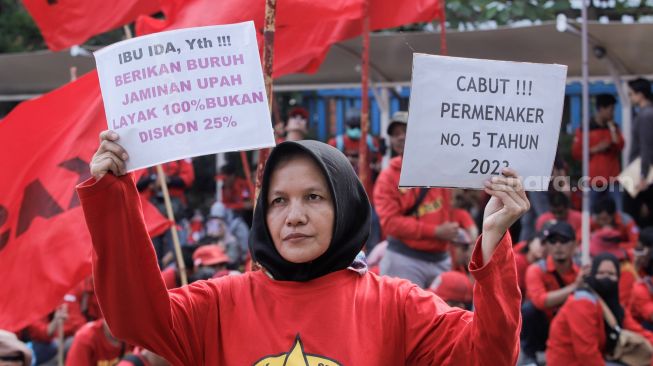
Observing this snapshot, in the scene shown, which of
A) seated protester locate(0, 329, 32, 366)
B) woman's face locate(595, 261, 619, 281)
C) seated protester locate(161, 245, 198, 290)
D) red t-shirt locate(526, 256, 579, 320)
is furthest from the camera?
red t-shirt locate(526, 256, 579, 320)

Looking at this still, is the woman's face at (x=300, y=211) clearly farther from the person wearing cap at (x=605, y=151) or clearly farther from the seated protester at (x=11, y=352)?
the person wearing cap at (x=605, y=151)

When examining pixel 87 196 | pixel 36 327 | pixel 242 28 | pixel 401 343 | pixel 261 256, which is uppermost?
pixel 242 28

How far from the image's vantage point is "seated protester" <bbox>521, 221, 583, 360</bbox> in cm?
862

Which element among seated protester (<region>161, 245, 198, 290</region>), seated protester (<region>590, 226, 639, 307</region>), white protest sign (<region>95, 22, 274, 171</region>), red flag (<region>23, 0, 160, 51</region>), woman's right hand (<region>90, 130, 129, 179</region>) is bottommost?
seated protester (<region>590, 226, 639, 307</region>)

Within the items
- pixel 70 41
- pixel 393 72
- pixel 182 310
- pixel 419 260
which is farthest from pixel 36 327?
pixel 182 310

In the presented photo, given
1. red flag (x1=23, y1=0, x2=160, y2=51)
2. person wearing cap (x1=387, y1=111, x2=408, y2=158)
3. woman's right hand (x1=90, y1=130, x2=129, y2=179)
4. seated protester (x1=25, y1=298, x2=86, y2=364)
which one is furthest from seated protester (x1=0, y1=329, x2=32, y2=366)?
person wearing cap (x1=387, y1=111, x2=408, y2=158)

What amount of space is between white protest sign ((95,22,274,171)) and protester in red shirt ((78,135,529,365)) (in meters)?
0.12

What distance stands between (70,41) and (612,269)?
4.13m

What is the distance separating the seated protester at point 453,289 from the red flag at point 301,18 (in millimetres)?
1732

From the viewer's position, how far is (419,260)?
8750mm

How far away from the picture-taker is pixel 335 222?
335 centimetres

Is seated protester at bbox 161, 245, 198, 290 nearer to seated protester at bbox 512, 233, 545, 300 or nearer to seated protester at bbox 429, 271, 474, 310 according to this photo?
seated protester at bbox 429, 271, 474, 310

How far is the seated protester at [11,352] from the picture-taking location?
603 centimetres

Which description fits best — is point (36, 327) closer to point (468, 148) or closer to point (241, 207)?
point (241, 207)
